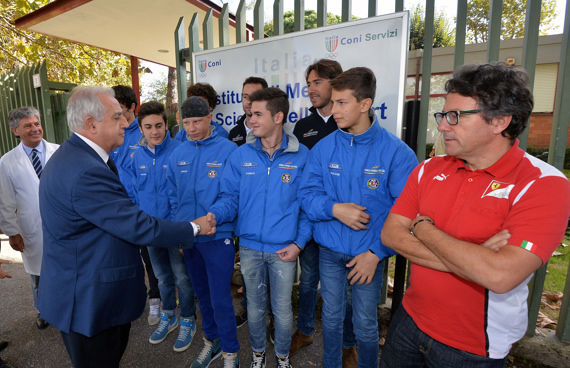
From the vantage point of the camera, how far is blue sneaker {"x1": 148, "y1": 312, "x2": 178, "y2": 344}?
3.13 metres

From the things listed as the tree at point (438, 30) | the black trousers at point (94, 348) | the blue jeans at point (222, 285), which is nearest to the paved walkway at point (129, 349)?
the blue jeans at point (222, 285)

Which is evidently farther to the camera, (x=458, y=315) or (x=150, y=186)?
(x=150, y=186)

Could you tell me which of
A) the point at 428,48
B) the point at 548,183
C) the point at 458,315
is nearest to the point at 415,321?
the point at 458,315

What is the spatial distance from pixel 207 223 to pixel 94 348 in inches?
38.8

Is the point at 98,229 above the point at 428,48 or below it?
below

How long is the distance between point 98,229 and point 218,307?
120 centimetres

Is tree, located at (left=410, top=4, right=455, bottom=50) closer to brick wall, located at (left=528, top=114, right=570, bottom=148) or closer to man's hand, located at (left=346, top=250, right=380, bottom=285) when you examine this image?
brick wall, located at (left=528, top=114, right=570, bottom=148)

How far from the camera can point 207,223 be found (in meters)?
2.31

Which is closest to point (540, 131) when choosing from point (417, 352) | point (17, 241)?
point (417, 352)

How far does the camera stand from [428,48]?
2.62 meters

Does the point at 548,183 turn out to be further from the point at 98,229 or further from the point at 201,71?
the point at 201,71

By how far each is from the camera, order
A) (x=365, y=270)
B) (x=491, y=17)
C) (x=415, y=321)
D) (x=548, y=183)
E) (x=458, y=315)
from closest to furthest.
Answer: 1. (x=548, y=183)
2. (x=458, y=315)
3. (x=415, y=321)
4. (x=365, y=270)
5. (x=491, y=17)

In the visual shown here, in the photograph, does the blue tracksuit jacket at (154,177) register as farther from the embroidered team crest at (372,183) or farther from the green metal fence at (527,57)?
the embroidered team crest at (372,183)

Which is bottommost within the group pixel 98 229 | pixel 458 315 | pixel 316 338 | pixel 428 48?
pixel 316 338
